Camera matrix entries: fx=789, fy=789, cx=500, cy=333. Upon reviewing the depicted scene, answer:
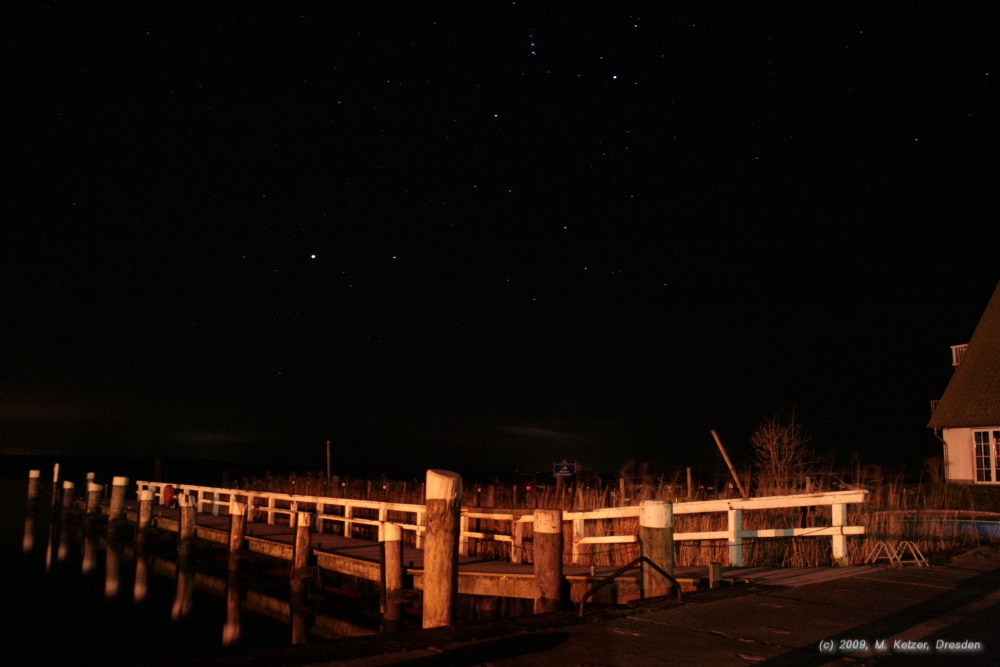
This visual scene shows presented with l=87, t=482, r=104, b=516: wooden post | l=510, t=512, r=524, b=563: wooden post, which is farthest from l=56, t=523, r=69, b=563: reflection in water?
l=510, t=512, r=524, b=563: wooden post

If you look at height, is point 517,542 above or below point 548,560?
below

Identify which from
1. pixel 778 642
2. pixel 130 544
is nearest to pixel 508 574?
pixel 778 642

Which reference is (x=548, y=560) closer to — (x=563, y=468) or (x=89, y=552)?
(x=563, y=468)

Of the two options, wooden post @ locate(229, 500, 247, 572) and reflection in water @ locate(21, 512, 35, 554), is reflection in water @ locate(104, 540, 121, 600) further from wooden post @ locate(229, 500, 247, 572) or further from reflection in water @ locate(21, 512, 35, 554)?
wooden post @ locate(229, 500, 247, 572)

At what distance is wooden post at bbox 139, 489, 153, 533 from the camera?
26719mm

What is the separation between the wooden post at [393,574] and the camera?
13398mm

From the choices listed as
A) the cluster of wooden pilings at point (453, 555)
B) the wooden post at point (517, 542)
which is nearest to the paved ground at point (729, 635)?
the cluster of wooden pilings at point (453, 555)

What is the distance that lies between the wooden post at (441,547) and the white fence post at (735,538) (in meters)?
4.93

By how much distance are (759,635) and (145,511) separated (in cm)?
2473

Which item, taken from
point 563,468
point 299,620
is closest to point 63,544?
point 299,620

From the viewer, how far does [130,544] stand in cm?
2909

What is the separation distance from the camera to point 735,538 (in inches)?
488

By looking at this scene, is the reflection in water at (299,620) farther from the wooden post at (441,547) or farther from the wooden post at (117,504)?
the wooden post at (117,504)

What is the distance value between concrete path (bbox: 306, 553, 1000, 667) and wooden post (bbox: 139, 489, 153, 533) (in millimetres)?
22471
